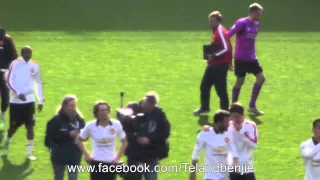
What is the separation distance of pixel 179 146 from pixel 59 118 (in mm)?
3474

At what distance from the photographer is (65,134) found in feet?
34.7

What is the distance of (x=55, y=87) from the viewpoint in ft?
56.9

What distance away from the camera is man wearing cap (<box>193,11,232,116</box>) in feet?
47.9

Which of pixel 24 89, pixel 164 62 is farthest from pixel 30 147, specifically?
pixel 164 62

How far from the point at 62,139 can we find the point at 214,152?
1952mm

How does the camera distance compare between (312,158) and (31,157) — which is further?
(31,157)

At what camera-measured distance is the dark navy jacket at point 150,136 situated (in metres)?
10.5

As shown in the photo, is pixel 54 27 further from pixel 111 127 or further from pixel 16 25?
pixel 111 127

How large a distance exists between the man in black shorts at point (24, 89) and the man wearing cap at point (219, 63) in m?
3.32

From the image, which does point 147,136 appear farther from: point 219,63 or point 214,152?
point 219,63

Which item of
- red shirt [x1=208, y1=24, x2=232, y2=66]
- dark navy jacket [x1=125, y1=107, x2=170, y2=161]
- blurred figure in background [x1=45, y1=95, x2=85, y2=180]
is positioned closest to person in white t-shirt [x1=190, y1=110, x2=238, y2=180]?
dark navy jacket [x1=125, y1=107, x2=170, y2=161]

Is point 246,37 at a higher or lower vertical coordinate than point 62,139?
higher

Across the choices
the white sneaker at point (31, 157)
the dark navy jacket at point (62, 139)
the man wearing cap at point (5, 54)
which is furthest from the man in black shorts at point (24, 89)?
the dark navy jacket at point (62, 139)

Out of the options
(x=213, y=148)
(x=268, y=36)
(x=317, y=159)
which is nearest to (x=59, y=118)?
(x=213, y=148)
